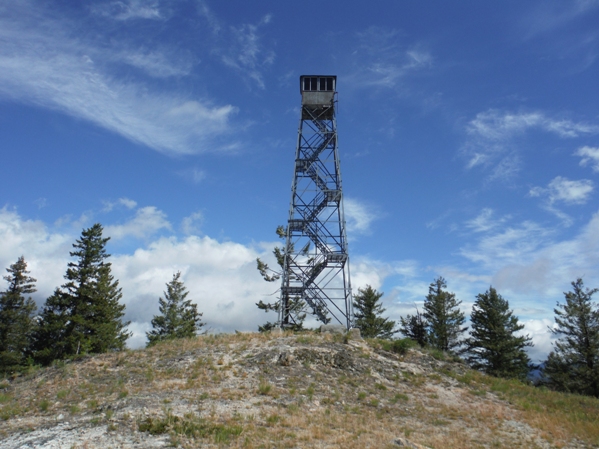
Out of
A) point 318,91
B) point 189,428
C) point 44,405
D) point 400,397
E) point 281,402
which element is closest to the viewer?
point 189,428

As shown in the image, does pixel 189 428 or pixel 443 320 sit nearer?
pixel 189 428

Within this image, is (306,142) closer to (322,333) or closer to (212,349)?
(322,333)

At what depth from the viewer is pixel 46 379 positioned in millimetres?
15797

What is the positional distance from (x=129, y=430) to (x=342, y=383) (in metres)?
7.86

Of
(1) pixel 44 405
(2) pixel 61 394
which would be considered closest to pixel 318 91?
(2) pixel 61 394

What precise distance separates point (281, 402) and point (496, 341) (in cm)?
3032

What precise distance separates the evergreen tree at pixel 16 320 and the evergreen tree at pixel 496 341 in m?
40.8

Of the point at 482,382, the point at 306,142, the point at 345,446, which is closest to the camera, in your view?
the point at 345,446

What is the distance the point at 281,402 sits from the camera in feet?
42.0

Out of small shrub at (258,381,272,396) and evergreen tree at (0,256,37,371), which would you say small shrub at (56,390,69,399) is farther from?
evergreen tree at (0,256,37,371)

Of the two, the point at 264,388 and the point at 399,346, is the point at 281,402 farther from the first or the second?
the point at 399,346

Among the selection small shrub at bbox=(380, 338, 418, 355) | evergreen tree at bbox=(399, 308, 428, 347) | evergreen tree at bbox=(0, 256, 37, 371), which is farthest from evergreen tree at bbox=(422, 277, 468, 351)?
evergreen tree at bbox=(0, 256, 37, 371)

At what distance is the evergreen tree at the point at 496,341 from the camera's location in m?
Answer: 35.2

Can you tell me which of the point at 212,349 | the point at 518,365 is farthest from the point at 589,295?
the point at 212,349
